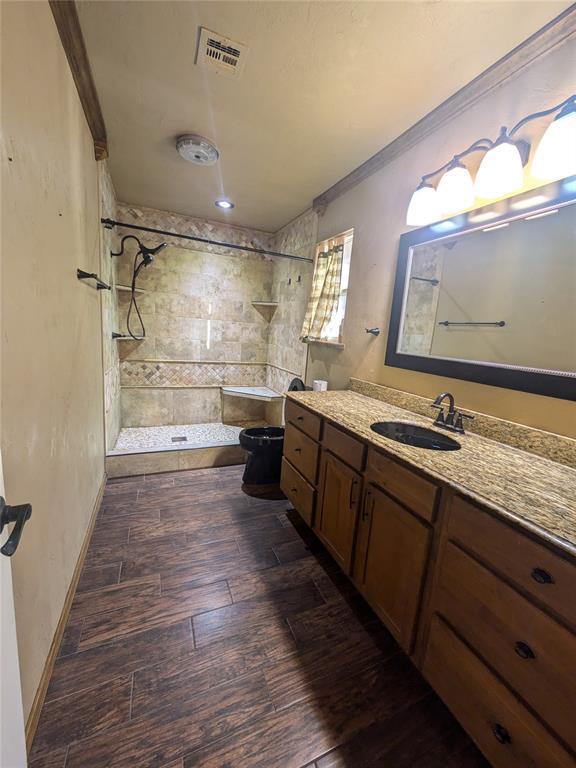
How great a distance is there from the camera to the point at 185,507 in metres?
2.20

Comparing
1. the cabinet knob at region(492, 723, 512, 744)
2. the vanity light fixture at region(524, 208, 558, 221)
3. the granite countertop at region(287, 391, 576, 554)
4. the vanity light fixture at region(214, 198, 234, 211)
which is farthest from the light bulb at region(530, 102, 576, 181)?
the vanity light fixture at region(214, 198, 234, 211)

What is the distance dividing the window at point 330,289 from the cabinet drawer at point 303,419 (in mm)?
722

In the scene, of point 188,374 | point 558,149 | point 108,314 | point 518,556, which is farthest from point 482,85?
point 188,374

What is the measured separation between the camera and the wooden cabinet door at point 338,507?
4.80ft

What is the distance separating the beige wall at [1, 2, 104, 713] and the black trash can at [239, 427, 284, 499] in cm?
121

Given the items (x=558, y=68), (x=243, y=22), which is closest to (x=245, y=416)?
(x=243, y=22)

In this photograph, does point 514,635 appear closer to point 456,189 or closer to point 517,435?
point 517,435

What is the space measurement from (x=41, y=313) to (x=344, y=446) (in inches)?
53.4

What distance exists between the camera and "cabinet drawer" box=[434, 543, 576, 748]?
692mm

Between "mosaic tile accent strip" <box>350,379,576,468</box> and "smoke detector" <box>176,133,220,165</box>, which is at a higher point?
"smoke detector" <box>176,133,220,165</box>

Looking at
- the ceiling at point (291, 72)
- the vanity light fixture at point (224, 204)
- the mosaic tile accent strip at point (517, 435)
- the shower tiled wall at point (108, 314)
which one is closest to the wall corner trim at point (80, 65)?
the ceiling at point (291, 72)

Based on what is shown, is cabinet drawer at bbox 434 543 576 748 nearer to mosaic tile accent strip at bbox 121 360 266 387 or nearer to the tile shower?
the tile shower

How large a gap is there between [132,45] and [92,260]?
105cm

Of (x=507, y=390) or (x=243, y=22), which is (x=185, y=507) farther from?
(x=243, y=22)
